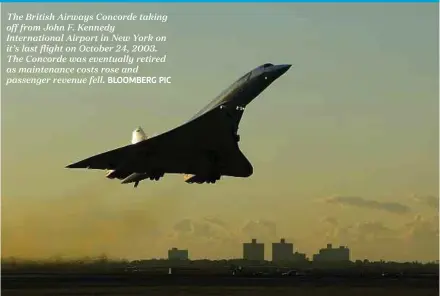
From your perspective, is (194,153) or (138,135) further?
(138,135)

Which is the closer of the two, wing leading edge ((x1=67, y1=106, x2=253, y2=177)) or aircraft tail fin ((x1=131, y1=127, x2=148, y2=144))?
wing leading edge ((x1=67, y1=106, x2=253, y2=177))

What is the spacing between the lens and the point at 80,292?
1727 inches

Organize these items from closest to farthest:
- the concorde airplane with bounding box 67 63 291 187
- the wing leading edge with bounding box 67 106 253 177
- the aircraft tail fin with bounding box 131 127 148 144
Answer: the concorde airplane with bounding box 67 63 291 187 < the wing leading edge with bounding box 67 106 253 177 < the aircraft tail fin with bounding box 131 127 148 144

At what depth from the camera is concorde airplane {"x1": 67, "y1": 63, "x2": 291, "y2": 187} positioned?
152 feet

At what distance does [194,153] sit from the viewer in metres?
49.7

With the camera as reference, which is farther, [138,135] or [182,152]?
[138,135]

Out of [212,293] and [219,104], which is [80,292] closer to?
[212,293]

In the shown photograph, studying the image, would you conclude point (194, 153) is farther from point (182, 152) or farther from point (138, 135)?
point (138, 135)

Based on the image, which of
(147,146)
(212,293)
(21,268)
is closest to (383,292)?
(212,293)

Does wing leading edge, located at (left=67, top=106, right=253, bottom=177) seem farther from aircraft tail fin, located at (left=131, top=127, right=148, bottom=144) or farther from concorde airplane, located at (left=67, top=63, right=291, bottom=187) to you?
aircraft tail fin, located at (left=131, top=127, right=148, bottom=144)

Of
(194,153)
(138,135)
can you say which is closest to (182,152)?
(194,153)

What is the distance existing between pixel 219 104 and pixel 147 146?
6.65 metres

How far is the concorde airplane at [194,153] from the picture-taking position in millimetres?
46344

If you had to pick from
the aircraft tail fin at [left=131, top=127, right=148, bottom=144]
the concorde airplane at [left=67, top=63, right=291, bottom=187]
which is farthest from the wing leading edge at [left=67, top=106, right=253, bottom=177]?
the aircraft tail fin at [left=131, top=127, right=148, bottom=144]
